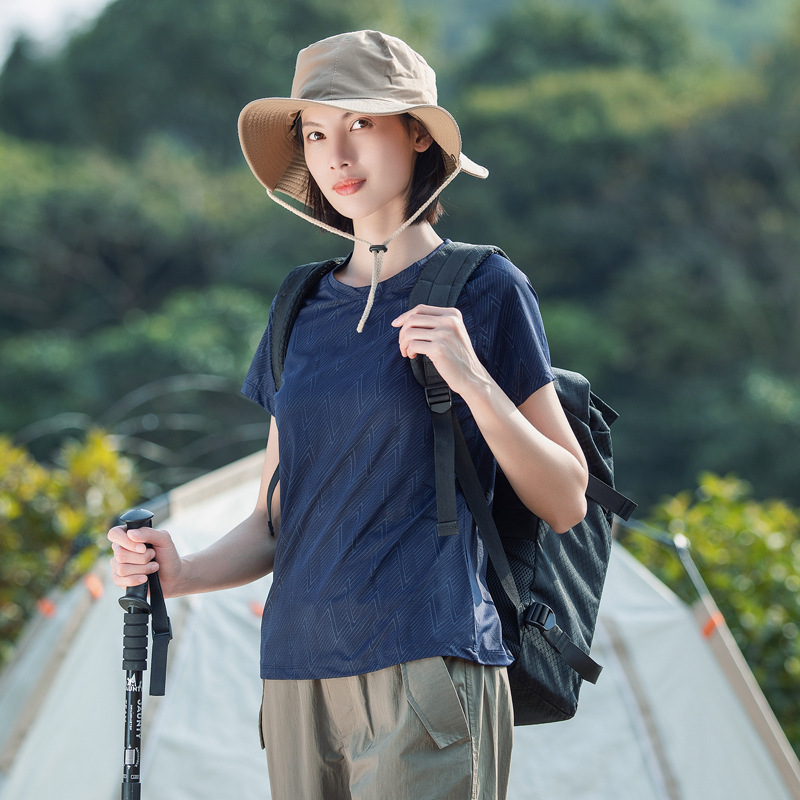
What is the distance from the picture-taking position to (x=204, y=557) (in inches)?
49.6

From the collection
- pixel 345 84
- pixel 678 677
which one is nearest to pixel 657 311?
pixel 678 677

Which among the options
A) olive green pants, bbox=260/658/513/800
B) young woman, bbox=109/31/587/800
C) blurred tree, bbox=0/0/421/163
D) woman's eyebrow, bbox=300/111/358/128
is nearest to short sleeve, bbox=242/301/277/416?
young woman, bbox=109/31/587/800

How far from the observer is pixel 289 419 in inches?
46.1

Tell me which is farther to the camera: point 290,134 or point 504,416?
point 290,134

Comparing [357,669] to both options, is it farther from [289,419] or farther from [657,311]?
[657,311]

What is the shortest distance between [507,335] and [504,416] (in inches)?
4.8

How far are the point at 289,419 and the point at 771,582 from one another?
8.41ft

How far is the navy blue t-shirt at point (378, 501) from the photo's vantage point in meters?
1.06

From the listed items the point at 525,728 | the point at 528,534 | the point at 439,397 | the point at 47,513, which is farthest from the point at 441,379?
the point at 47,513

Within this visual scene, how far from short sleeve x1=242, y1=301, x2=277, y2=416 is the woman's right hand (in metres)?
0.21

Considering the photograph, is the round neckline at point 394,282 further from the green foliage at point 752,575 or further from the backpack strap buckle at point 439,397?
the green foliage at point 752,575

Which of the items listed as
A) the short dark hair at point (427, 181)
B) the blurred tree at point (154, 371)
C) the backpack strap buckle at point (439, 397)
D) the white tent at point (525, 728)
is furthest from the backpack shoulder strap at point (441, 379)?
the blurred tree at point (154, 371)

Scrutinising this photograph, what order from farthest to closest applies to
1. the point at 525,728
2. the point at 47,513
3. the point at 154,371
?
the point at 154,371, the point at 47,513, the point at 525,728

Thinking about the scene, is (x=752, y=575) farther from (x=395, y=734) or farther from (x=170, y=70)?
(x=170, y=70)
